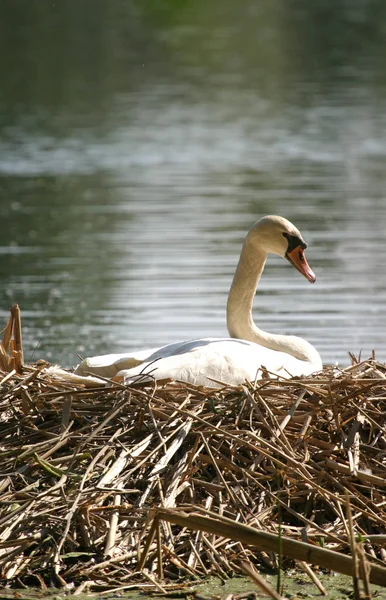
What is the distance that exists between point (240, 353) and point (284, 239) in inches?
57.7

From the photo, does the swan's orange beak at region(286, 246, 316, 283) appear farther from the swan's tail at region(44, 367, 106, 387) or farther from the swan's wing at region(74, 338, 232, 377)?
the swan's tail at region(44, 367, 106, 387)

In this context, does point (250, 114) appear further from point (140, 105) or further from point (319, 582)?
point (319, 582)

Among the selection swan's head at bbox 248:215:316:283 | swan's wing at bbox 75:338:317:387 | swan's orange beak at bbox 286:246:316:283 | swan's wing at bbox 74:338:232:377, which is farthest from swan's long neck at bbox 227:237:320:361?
swan's wing at bbox 74:338:232:377

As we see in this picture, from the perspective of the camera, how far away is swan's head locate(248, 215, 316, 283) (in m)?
7.90

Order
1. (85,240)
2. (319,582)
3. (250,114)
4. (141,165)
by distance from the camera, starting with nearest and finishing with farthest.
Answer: (319,582), (85,240), (141,165), (250,114)

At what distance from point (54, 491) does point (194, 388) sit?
1.01 metres

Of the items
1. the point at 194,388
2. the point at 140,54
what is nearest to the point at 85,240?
the point at 194,388

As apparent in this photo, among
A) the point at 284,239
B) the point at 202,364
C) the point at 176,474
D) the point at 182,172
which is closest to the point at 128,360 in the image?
the point at 202,364

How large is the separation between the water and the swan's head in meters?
1.47

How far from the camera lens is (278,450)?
561 centimetres

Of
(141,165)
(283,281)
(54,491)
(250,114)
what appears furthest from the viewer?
(250,114)

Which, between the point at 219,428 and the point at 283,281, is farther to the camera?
the point at 283,281

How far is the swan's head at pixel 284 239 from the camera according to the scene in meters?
7.90

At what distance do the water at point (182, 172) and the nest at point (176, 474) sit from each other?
1.89 m
